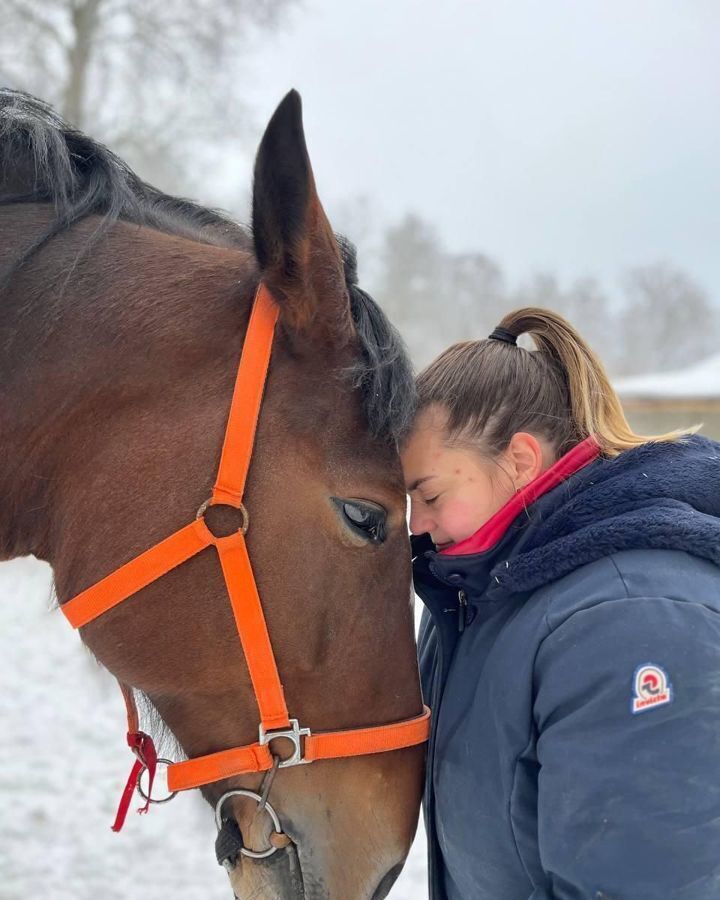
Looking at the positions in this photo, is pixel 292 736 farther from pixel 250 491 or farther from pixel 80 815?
pixel 80 815

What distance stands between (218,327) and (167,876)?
2.87 metres

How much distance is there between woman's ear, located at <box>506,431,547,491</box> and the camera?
1.49 meters

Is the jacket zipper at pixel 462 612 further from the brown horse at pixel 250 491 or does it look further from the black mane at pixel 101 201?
the black mane at pixel 101 201

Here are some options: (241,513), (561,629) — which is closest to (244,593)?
(241,513)

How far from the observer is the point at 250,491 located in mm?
1363

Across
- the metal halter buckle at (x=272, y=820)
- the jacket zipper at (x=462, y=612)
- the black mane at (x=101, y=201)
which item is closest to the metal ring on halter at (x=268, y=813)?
the metal halter buckle at (x=272, y=820)

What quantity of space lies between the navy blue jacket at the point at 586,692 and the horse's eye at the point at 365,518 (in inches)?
6.1

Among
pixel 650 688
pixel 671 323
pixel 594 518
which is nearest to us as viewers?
pixel 650 688

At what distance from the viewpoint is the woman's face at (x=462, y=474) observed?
4.88ft

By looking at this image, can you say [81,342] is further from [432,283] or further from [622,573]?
[432,283]

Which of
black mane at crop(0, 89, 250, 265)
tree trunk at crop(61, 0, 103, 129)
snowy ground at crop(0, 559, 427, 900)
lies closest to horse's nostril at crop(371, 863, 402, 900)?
black mane at crop(0, 89, 250, 265)

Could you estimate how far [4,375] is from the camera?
1.42 metres

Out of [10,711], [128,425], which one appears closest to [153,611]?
[128,425]

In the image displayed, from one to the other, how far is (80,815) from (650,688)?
3.48 meters
